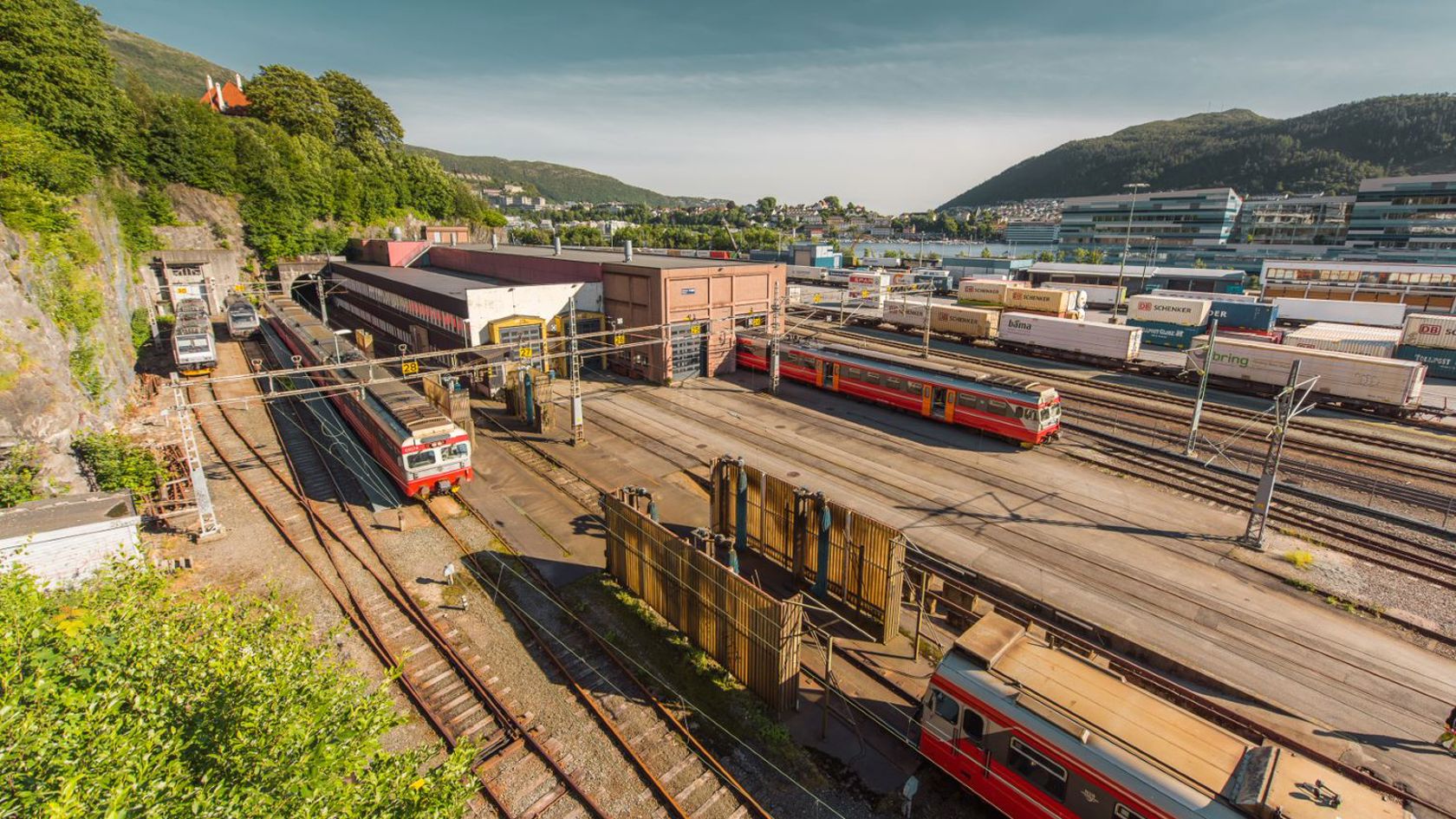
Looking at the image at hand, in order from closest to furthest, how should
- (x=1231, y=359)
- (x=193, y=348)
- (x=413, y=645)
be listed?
(x=413, y=645), (x=193, y=348), (x=1231, y=359)

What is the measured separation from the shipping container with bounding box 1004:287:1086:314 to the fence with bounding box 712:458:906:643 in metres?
47.9

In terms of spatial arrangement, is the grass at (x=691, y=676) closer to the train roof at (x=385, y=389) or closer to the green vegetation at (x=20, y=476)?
the train roof at (x=385, y=389)

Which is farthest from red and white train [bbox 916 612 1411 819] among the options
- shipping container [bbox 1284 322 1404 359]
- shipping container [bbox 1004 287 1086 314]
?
shipping container [bbox 1004 287 1086 314]

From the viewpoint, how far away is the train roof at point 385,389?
76.5ft

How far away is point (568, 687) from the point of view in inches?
583

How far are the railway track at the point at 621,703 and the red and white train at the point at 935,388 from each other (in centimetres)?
2248

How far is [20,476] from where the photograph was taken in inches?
832

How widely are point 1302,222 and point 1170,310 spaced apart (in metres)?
117

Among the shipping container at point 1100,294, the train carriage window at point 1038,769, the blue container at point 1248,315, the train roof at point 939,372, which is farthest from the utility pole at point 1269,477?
the shipping container at point 1100,294

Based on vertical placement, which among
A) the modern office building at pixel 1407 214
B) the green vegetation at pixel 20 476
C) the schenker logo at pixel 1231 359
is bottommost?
the green vegetation at pixel 20 476

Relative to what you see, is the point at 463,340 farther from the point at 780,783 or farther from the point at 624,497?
the point at 780,783

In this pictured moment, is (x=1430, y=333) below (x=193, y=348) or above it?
above

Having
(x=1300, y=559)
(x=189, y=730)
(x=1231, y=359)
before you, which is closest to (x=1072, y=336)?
(x=1231, y=359)

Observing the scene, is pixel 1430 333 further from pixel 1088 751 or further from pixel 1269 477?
pixel 1088 751
